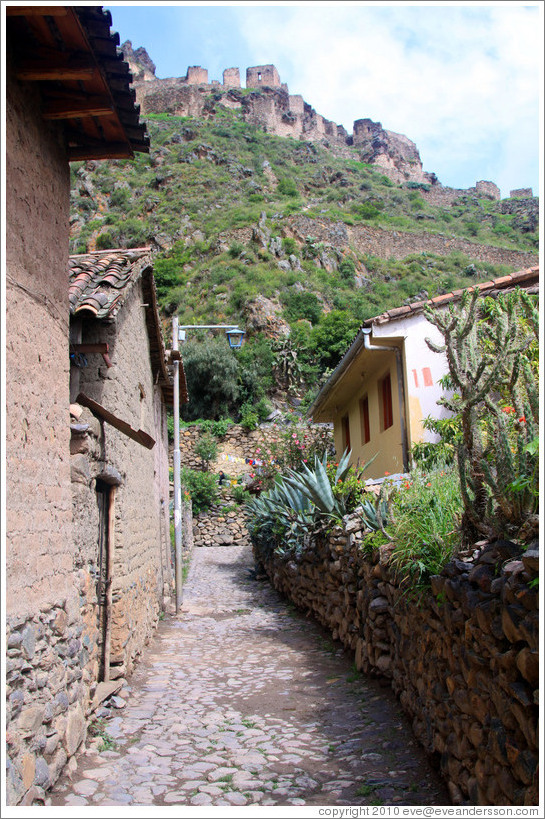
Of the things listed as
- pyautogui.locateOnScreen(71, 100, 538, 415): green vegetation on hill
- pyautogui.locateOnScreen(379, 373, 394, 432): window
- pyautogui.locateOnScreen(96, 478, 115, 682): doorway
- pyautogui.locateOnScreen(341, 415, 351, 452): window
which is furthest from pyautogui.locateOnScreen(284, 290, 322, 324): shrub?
pyautogui.locateOnScreen(96, 478, 115, 682): doorway

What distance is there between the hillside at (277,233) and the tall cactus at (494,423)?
2740 centimetres

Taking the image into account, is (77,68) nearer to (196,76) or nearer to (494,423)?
(494,423)

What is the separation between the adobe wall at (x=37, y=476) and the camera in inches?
134

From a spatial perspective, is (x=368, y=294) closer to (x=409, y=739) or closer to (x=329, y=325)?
(x=329, y=325)

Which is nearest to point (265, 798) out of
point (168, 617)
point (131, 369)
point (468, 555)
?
point (468, 555)

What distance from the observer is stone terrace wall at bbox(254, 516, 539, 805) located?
256cm

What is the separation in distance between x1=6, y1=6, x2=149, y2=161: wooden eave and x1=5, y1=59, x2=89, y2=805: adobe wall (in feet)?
0.51

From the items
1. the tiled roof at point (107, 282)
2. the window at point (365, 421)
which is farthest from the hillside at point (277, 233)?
the tiled roof at point (107, 282)

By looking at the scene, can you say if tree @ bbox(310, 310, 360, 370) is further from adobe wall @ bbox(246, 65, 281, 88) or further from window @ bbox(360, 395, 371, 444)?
adobe wall @ bbox(246, 65, 281, 88)

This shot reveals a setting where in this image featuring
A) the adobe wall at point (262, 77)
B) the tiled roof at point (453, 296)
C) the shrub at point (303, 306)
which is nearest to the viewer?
the tiled roof at point (453, 296)

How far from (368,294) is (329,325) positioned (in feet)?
26.1

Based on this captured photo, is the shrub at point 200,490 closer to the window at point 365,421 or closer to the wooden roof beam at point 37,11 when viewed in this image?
the window at point 365,421

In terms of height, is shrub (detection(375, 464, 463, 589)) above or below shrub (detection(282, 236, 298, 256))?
below

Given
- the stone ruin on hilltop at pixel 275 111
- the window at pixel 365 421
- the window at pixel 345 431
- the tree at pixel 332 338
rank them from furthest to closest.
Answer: the stone ruin on hilltop at pixel 275 111 → the tree at pixel 332 338 → the window at pixel 345 431 → the window at pixel 365 421
